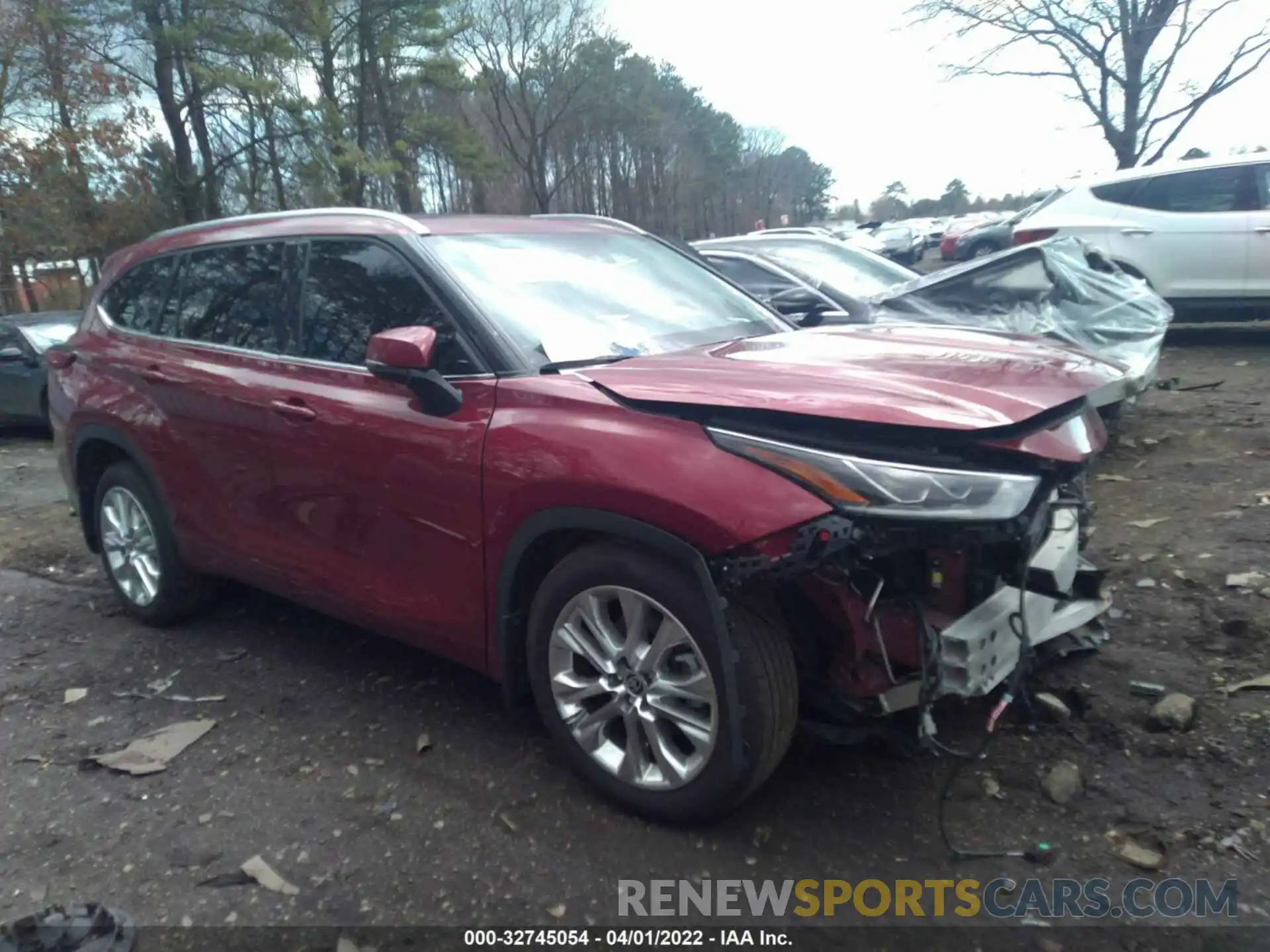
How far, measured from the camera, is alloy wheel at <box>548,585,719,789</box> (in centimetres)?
285

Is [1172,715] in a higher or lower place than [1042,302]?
lower

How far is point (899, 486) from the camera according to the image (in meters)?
2.59

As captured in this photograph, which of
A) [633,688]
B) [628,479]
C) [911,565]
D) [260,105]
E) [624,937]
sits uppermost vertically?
[260,105]

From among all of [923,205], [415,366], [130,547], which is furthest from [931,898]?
[923,205]

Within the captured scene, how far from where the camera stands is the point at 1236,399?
7941 millimetres

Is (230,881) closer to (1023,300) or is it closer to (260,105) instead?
(1023,300)

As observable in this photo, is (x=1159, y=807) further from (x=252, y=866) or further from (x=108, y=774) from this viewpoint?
(x=108, y=774)

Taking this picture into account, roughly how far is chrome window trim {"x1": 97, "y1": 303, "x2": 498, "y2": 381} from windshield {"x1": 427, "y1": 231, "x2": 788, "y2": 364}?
0.21 metres

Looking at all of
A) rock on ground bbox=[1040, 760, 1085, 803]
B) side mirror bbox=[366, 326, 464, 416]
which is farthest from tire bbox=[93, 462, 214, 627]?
rock on ground bbox=[1040, 760, 1085, 803]

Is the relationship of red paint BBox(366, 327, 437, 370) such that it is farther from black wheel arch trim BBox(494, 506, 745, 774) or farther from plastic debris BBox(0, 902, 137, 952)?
plastic debris BBox(0, 902, 137, 952)

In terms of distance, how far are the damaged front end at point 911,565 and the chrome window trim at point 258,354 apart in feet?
3.15

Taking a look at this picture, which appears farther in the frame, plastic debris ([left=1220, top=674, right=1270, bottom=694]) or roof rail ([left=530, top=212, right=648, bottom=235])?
roof rail ([left=530, top=212, right=648, bottom=235])

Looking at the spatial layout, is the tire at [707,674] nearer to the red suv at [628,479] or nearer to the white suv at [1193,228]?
the red suv at [628,479]

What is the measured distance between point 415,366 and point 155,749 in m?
1.76
